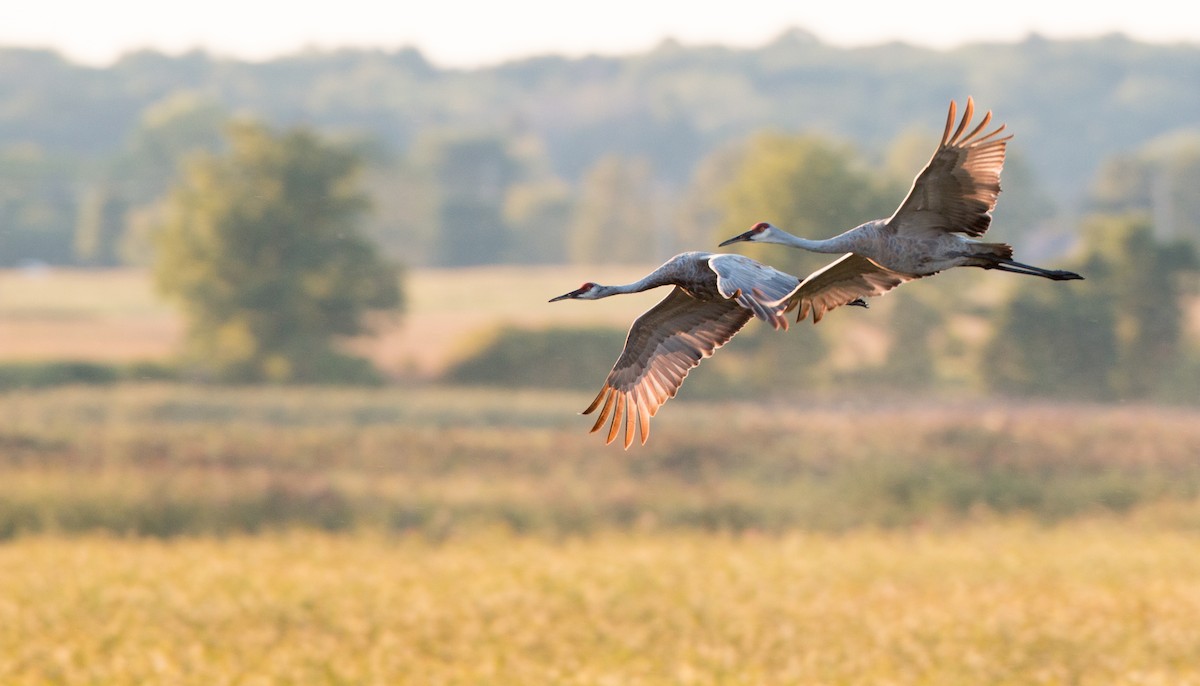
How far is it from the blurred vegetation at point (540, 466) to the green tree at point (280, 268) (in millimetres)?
9146

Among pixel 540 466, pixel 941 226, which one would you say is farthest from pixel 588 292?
pixel 540 466

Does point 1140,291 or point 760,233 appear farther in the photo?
point 1140,291

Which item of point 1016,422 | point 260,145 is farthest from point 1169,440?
point 260,145

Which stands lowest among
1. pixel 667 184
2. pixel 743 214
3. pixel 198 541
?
pixel 198 541

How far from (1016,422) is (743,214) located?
1857 centimetres

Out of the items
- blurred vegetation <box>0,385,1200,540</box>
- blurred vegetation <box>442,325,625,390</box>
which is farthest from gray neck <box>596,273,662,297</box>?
blurred vegetation <box>442,325,625,390</box>

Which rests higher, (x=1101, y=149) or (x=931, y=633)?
(x=1101, y=149)

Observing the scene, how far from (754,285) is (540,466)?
114 feet

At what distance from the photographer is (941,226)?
4238 millimetres

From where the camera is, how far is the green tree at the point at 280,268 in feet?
197

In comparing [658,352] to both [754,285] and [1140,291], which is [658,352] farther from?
[1140,291]

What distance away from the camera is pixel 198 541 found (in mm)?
28984

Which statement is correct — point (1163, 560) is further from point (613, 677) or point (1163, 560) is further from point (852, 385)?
point (852, 385)

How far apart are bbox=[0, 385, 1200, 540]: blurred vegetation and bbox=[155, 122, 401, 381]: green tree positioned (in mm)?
9146
